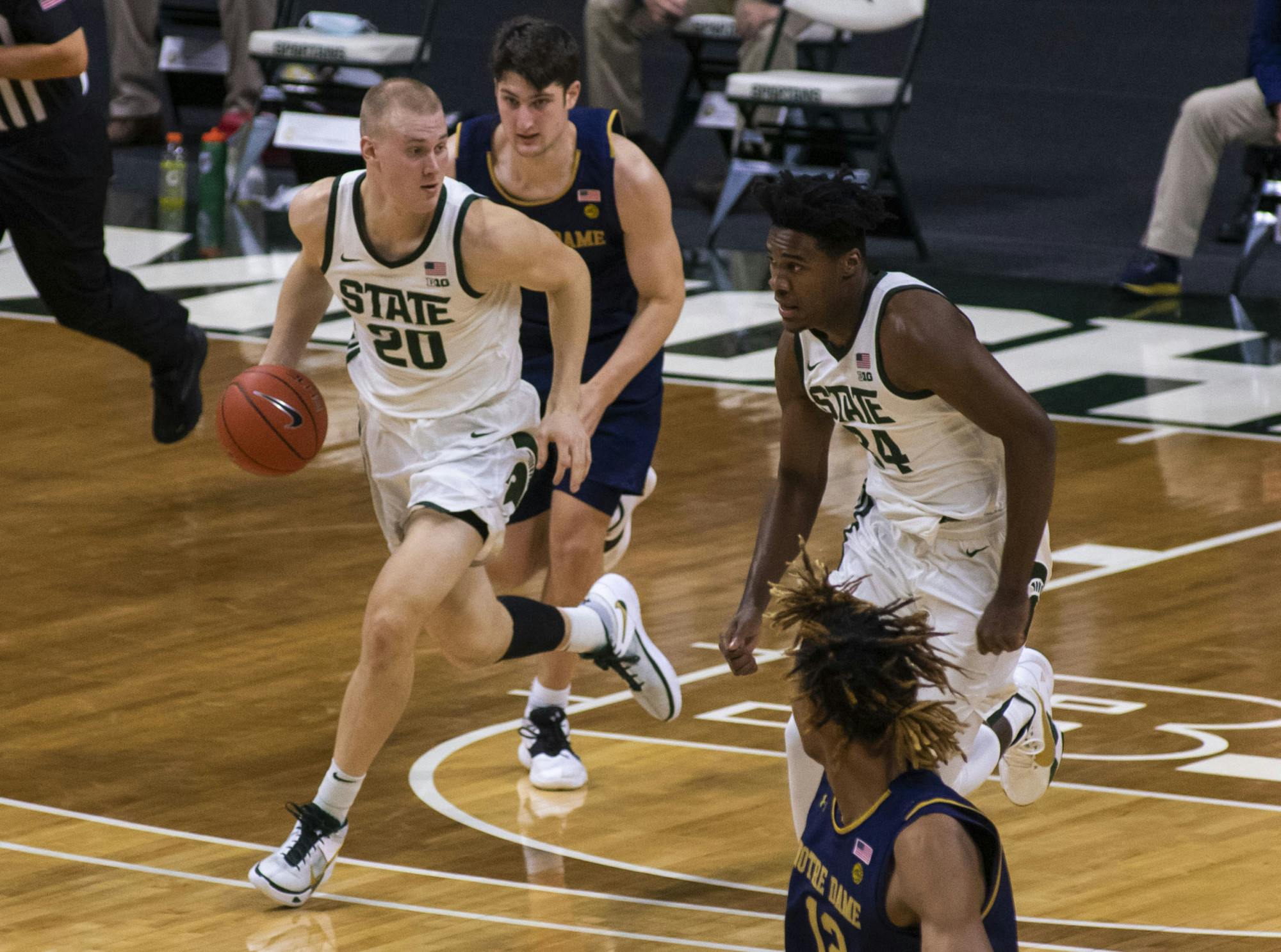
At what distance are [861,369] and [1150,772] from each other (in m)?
1.63

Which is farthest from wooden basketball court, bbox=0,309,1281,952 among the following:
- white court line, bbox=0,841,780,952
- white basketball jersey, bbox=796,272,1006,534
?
white basketball jersey, bbox=796,272,1006,534

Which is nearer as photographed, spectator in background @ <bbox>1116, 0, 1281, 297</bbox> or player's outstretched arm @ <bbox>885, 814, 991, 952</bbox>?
player's outstretched arm @ <bbox>885, 814, 991, 952</bbox>

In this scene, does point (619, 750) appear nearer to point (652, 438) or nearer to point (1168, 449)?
point (652, 438)

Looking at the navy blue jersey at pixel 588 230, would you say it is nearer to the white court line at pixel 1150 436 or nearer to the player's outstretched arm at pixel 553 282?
the player's outstretched arm at pixel 553 282

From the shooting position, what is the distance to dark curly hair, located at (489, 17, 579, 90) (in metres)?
5.23

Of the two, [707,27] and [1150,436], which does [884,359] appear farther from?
[707,27]

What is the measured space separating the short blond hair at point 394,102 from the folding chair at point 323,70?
767cm

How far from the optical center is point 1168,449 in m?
8.61

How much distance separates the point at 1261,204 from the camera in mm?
10828

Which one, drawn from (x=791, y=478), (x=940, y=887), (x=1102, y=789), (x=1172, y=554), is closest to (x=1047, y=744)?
(x=1102, y=789)

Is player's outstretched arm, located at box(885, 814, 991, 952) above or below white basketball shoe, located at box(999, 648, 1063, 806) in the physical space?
above

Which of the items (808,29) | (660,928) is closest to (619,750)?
(660,928)

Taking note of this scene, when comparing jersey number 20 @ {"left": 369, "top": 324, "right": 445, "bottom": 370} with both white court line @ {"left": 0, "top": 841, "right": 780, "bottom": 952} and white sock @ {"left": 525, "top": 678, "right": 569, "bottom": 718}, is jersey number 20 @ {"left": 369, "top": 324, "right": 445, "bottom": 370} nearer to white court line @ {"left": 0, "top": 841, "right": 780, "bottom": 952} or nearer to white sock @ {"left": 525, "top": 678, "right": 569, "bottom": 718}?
white sock @ {"left": 525, "top": 678, "right": 569, "bottom": 718}

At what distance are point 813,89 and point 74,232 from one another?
478 cm
